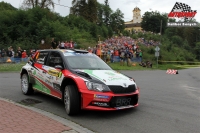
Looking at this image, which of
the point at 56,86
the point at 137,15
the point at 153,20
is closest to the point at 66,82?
the point at 56,86

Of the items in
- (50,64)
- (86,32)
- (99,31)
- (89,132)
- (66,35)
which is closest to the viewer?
(89,132)

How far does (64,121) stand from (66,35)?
103 ft

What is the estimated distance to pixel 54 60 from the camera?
25.3 feet

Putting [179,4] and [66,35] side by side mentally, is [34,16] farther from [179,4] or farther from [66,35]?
[179,4]

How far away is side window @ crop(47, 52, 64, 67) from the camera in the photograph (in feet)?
24.4

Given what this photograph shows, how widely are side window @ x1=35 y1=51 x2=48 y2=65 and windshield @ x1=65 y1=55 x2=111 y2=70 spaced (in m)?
1.13

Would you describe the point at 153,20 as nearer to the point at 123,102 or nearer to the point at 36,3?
the point at 36,3

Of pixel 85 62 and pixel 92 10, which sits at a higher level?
pixel 92 10

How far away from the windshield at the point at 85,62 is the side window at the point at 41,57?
1.13 m

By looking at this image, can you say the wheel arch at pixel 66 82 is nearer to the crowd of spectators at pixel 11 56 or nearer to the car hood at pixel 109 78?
A: the car hood at pixel 109 78

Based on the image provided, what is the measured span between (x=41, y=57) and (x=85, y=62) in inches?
71.6

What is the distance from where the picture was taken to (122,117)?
6.39m

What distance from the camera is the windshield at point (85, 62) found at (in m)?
7.21

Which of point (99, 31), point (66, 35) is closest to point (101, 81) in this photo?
point (66, 35)
